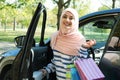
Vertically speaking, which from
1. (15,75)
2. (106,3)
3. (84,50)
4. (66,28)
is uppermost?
(106,3)

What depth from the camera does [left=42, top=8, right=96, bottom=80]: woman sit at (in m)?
3.94

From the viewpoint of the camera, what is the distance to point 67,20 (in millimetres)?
3938

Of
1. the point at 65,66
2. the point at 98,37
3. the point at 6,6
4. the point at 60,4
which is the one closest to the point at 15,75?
the point at 65,66

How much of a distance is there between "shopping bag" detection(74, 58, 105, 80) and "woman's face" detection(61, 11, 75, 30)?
55 centimetres

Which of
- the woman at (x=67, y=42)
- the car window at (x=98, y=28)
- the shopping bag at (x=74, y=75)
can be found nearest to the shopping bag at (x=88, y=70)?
the shopping bag at (x=74, y=75)

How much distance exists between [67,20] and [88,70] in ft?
2.50

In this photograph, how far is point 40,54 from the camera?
176 inches

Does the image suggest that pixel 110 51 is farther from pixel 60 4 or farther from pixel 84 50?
pixel 60 4

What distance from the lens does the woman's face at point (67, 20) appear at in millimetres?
3934

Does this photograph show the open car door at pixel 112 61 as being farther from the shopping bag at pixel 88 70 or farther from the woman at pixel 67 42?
the woman at pixel 67 42

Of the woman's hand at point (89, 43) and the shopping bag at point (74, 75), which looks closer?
the shopping bag at point (74, 75)

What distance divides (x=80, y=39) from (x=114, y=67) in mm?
695

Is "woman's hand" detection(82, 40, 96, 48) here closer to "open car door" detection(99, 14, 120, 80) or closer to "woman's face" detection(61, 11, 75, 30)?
"open car door" detection(99, 14, 120, 80)

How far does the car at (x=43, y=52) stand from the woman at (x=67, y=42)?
257 mm
